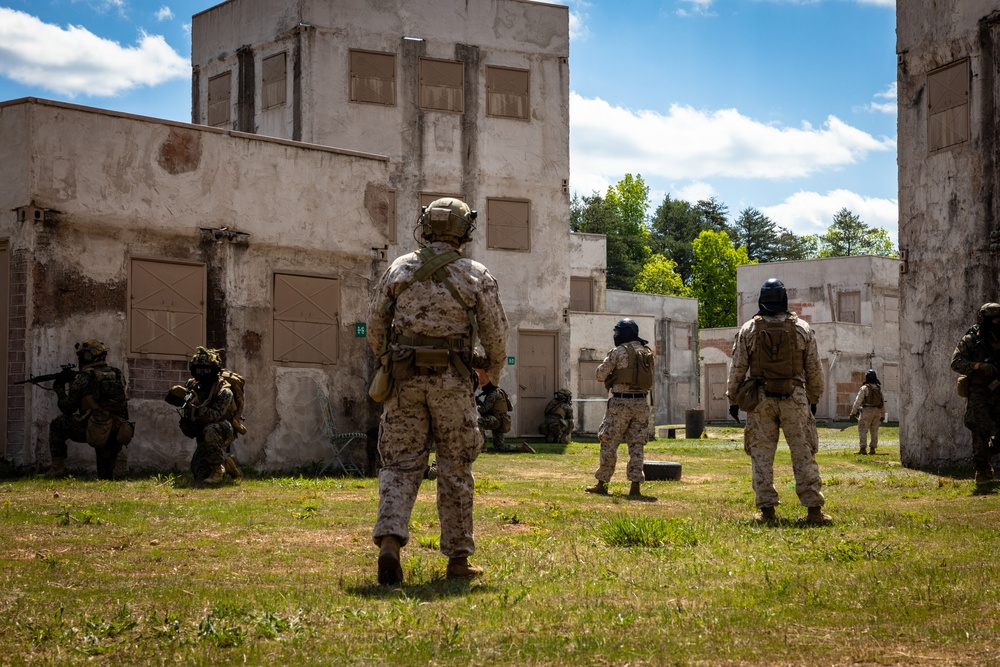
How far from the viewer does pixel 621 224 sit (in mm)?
81312

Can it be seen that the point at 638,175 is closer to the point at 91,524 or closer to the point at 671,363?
the point at 671,363

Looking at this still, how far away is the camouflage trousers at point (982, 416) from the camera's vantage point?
14.2 meters

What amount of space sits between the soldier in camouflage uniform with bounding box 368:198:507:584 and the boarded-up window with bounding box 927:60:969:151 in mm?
12959

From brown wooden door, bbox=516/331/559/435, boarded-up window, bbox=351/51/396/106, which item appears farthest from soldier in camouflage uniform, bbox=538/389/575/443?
boarded-up window, bbox=351/51/396/106

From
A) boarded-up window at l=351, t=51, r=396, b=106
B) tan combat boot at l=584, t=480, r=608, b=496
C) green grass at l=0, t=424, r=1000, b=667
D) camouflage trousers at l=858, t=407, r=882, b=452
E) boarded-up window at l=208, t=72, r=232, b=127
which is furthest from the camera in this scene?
boarded-up window at l=208, t=72, r=232, b=127

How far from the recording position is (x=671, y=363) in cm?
4988

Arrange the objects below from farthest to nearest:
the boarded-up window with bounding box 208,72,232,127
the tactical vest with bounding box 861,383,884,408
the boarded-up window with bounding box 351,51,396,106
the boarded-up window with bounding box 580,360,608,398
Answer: the boarded-up window with bounding box 580,360,608,398 < the boarded-up window with bounding box 208,72,232,127 < the boarded-up window with bounding box 351,51,396,106 < the tactical vest with bounding box 861,383,884,408

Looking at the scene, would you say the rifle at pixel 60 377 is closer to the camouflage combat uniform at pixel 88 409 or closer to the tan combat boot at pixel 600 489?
the camouflage combat uniform at pixel 88 409

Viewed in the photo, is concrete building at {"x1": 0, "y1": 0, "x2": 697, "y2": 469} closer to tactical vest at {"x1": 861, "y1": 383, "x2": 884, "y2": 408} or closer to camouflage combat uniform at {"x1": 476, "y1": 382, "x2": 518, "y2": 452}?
camouflage combat uniform at {"x1": 476, "y1": 382, "x2": 518, "y2": 452}

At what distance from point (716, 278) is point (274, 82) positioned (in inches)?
2017

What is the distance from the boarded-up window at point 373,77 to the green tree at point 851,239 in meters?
70.5

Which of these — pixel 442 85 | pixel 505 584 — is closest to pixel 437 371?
pixel 505 584

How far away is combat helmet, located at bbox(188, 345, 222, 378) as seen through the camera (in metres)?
14.1

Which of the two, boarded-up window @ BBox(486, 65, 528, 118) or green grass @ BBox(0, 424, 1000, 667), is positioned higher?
boarded-up window @ BBox(486, 65, 528, 118)
